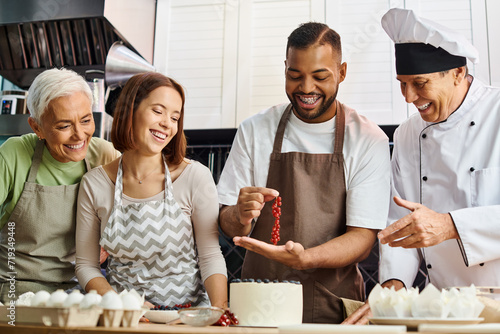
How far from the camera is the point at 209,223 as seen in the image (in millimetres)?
1069

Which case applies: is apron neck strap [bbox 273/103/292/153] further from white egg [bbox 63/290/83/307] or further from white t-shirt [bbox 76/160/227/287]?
white egg [bbox 63/290/83/307]

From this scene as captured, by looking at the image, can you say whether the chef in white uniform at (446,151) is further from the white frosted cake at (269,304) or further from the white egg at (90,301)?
the white egg at (90,301)

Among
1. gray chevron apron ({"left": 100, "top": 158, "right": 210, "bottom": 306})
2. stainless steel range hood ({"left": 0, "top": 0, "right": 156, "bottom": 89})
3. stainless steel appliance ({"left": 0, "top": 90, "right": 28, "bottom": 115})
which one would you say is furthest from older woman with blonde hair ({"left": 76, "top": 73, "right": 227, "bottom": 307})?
stainless steel appliance ({"left": 0, "top": 90, "right": 28, "bottom": 115})

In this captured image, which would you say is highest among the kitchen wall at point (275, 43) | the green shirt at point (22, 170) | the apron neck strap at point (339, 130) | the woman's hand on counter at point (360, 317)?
the kitchen wall at point (275, 43)

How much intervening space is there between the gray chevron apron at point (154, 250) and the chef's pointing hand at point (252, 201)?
0.14 metres

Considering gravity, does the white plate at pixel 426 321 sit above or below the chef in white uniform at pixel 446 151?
below

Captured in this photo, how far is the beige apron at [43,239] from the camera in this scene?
1.09 m

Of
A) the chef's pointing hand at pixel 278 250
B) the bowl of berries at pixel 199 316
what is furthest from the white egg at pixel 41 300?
the chef's pointing hand at pixel 278 250

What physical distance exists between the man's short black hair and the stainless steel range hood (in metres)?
0.74

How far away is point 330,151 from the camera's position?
124 cm

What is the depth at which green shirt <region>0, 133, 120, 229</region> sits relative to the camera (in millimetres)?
1126

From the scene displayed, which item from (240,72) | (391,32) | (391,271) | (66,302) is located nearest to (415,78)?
(391,32)

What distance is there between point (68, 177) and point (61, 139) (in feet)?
A: 0.30

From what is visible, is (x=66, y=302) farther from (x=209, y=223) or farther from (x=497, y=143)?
(x=497, y=143)
